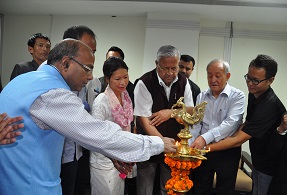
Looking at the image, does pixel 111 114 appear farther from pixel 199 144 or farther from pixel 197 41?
pixel 197 41

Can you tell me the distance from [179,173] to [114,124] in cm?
72

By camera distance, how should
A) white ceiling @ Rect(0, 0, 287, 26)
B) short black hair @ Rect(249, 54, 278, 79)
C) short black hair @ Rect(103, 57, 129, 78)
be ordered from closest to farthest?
short black hair @ Rect(249, 54, 278, 79)
short black hair @ Rect(103, 57, 129, 78)
white ceiling @ Rect(0, 0, 287, 26)

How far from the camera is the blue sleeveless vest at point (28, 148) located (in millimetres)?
1253

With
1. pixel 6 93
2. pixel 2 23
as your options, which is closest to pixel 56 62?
pixel 6 93

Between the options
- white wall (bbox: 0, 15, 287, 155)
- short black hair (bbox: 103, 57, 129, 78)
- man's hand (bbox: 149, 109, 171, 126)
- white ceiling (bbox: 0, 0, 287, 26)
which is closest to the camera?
short black hair (bbox: 103, 57, 129, 78)

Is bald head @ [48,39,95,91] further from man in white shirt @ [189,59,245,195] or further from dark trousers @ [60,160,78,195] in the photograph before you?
man in white shirt @ [189,59,245,195]

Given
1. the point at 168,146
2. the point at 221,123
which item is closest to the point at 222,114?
the point at 221,123

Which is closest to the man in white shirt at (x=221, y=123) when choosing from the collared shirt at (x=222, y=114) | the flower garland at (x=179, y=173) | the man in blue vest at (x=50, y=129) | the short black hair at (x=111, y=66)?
the collared shirt at (x=222, y=114)

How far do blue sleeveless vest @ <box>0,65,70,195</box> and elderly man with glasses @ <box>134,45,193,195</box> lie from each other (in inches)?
51.4

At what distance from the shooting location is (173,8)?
450 cm

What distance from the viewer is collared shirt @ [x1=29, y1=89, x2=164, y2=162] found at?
1.22 m

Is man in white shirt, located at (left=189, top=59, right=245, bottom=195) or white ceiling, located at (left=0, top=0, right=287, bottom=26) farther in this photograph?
white ceiling, located at (left=0, top=0, right=287, bottom=26)

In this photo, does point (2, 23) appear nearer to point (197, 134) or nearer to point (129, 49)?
point (129, 49)

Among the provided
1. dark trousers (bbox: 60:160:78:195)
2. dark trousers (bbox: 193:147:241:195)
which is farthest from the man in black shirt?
dark trousers (bbox: 60:160:78:195)
